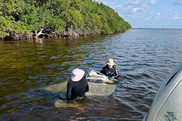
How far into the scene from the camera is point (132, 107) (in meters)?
5.91

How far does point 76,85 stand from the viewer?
563cm

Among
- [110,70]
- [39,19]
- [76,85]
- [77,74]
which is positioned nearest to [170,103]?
[77,74]

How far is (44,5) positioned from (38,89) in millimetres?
34717

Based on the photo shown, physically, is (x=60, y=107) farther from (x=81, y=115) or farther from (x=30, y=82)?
(x=30, y=82)

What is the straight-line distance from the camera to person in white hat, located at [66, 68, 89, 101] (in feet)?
18.0

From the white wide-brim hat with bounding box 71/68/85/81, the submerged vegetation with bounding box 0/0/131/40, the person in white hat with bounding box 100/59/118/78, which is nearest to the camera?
the white wide-brim hat with bounding box 71/68/85/81

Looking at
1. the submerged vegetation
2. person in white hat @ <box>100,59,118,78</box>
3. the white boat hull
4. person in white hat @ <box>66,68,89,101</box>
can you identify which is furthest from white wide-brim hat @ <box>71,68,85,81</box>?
the submerged vegetation

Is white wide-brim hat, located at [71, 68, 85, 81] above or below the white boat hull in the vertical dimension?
below

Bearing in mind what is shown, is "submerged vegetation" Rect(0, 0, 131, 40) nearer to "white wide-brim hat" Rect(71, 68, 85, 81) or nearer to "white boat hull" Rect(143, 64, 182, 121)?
"white wide-brim hat" Rect(71, 68, 85, 81)

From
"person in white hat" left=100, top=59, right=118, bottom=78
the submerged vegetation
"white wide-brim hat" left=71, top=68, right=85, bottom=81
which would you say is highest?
the submerged vegetation

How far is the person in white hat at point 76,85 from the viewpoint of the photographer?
5.48 m

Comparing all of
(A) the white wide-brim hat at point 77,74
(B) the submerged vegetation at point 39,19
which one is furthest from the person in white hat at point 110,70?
(B) the submerged vegetation at point 39,19

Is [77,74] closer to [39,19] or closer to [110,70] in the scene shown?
[110,70]

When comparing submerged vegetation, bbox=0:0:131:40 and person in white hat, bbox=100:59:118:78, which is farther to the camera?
submerged vegetation, bbox=0:0:131:40
